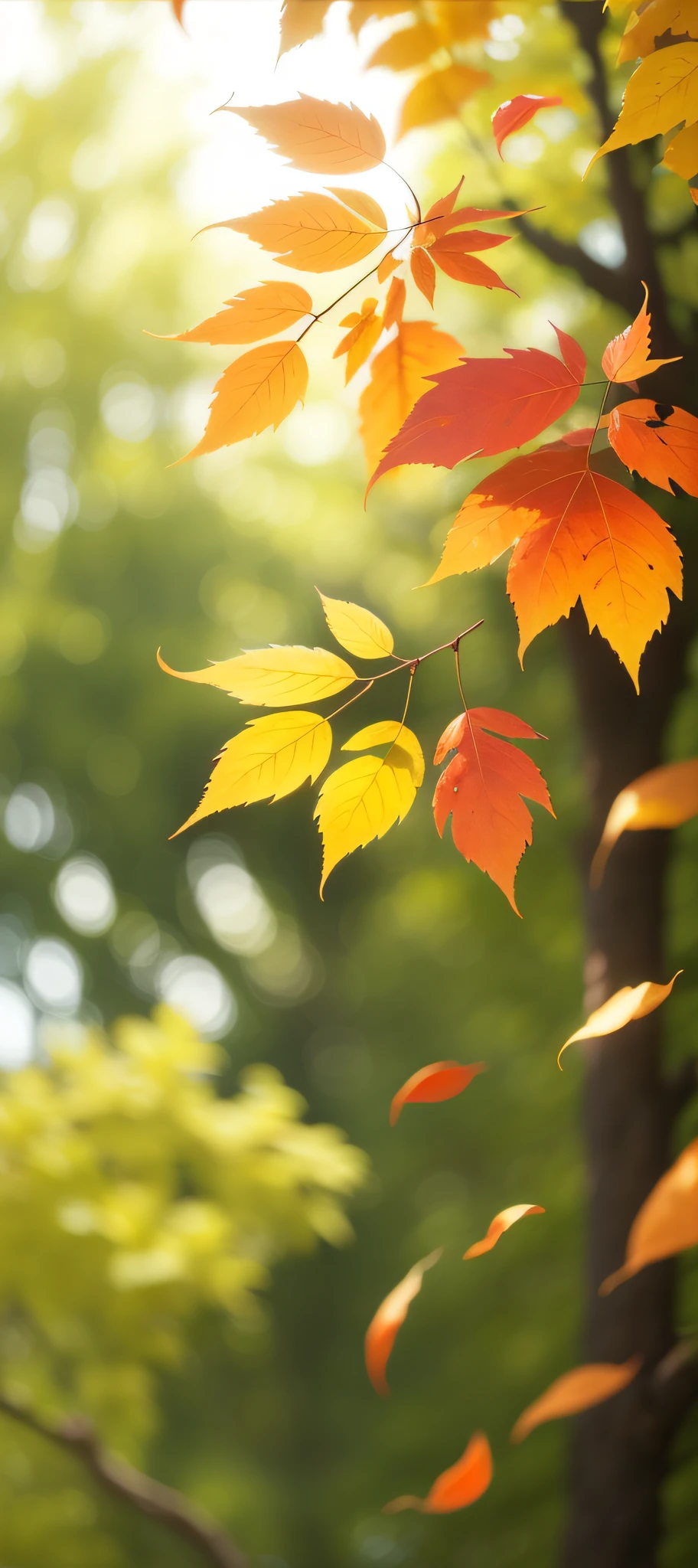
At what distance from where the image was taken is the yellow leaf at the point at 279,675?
1.33 feet

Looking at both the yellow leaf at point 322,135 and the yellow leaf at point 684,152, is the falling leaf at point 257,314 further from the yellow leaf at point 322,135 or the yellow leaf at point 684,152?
the yellow leaf at point 684,152

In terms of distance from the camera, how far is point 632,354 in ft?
1.22

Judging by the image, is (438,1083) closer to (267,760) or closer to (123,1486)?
(267,760)

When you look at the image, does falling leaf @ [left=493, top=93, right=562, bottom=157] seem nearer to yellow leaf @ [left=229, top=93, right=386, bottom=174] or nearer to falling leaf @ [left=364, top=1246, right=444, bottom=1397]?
yellow leaf @ [left=229, top=93, right=386, bottom=174]


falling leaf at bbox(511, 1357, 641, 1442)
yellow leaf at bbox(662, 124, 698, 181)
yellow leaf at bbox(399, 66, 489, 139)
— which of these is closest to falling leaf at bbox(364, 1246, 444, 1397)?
falling leaf at bbox(511, 1357, 641, 1442)

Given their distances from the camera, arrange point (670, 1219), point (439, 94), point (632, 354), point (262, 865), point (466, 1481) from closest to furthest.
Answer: point (670, 1219), point (632, 354), point (466, 1481), point (439, 94), point (262, 865)

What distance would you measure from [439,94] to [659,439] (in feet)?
1.82

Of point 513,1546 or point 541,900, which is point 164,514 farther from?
point 513,1546

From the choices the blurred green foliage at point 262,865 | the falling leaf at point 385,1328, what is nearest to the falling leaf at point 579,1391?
the falling leaf at point 385,1328

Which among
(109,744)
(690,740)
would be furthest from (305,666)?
(109,744)

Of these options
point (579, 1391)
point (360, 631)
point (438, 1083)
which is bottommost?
point (579, 1391)

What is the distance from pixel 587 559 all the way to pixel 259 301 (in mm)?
187

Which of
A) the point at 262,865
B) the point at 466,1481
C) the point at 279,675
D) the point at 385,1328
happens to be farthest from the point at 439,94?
the point at 262,865

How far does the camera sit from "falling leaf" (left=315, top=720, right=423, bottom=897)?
439mm
